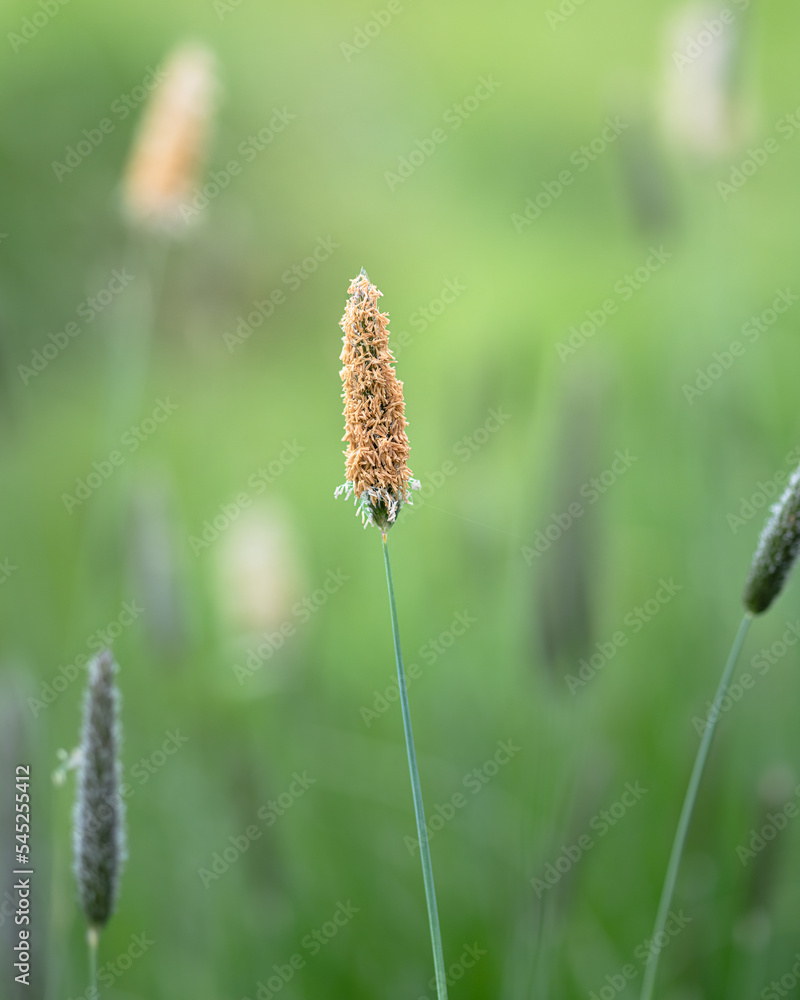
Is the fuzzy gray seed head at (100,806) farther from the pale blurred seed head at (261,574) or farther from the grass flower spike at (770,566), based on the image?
the pale blurred seed head at (261,574)

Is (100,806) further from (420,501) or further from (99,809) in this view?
(420,501)

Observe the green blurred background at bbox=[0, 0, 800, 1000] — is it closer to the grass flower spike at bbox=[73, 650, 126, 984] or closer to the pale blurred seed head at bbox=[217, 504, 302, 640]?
the pale blurred seed head at bbox=[217, 504, 302, 640]

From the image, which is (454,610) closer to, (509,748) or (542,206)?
(509,748)

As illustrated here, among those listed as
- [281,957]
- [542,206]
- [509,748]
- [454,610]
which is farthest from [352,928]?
[542,206]

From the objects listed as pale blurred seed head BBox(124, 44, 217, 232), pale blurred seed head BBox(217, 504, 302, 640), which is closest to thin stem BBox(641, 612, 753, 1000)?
pale blurred seed head BBox(217, 504, 302, 640)

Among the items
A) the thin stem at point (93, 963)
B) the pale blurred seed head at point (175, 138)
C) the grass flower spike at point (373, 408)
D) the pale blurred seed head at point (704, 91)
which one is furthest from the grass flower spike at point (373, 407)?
the pale blurred seed head at point (704, 91)
